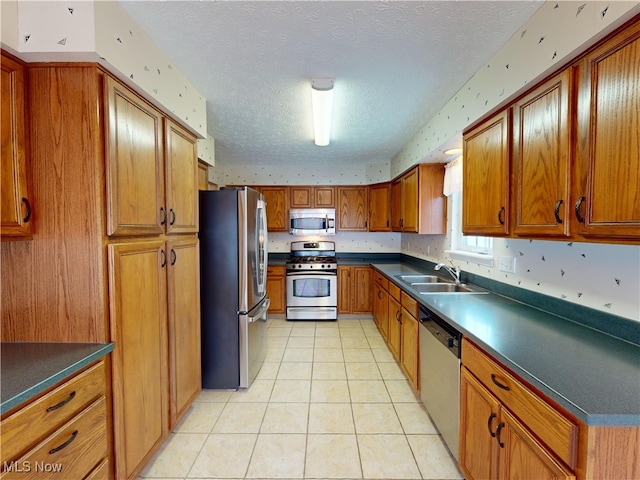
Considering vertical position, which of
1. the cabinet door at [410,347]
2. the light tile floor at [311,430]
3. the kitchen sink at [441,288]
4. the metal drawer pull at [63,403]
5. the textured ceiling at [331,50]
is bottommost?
the light tile floor at [311,430]

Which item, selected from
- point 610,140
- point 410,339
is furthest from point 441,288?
point 610,140

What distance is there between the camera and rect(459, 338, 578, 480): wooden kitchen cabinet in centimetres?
91

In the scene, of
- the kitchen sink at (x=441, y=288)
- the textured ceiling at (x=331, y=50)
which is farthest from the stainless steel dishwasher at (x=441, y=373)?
the textured ceiling at (x=331, y=50)

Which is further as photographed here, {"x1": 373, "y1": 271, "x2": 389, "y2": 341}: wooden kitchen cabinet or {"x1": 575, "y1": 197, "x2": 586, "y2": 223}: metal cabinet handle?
{"x1": 373, "y1": 271, "x2": 389, "y2": 341}: wooden kitchen cabinet

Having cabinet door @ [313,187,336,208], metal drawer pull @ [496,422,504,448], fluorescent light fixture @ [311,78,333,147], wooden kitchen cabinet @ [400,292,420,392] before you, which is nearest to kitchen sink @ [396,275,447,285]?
wooden kitchen cabinet @ [400,292,420,392]

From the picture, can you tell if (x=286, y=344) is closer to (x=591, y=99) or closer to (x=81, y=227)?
(x=81, y=227)

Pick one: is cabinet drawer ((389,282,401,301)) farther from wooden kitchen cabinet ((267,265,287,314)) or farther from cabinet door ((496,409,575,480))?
wooden kitchen cabinet ((267,265,287,314))

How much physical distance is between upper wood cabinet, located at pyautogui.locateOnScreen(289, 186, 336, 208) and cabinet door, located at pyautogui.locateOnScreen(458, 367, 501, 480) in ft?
11.4

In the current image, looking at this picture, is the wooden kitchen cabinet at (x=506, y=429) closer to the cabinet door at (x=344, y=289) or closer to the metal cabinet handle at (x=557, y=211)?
the metal cabinet handle at (x=557, y=211)

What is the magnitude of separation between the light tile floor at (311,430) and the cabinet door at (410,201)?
160cm

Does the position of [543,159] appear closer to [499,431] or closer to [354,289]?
[499,431]

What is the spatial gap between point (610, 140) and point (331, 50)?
138 cm

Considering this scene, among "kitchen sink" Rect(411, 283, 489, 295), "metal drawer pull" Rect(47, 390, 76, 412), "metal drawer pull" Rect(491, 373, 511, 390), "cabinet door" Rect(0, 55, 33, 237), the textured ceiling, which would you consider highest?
the textured ceiling

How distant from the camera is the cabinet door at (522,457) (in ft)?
3.04
